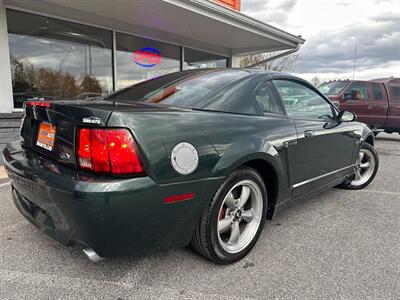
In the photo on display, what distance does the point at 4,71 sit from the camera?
221 inches

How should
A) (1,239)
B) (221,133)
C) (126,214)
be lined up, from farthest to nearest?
(1,239), (221,133), (126,214)

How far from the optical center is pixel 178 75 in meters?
2.99

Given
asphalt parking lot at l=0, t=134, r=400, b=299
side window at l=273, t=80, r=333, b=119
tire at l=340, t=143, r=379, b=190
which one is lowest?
asphalt parking lot at l=0, t=134, r=400, b=299

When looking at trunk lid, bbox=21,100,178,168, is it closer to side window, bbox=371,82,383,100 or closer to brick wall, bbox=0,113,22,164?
brick wall, bbox=0,113,22,164

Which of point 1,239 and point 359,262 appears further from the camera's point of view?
point 1,239

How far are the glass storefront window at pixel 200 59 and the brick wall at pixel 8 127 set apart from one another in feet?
17.7

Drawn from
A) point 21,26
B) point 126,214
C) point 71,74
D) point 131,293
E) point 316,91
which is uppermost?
point 21,26

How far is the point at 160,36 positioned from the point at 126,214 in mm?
7507

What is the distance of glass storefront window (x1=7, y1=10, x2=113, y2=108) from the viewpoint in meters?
6.16

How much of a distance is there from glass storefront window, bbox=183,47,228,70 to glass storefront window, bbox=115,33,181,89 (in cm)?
37

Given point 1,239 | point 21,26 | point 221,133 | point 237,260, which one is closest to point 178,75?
point 221,133

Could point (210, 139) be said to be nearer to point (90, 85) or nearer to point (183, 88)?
point (183, 88)

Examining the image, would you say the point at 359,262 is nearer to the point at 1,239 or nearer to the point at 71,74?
the point at 1,239

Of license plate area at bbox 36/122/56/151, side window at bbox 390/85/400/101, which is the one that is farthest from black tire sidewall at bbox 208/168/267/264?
side window at bbox 390/85/400/101
